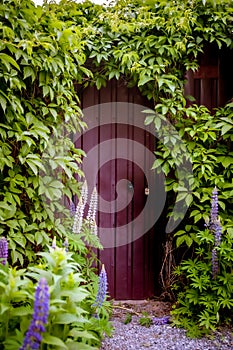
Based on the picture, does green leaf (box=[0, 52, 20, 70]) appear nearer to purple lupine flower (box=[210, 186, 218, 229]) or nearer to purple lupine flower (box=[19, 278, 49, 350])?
purple lupine flower (box=[19, 278, 49, 350])

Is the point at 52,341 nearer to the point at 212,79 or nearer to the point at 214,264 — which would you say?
the point at 214,264

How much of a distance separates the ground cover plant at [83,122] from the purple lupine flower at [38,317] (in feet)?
1.97

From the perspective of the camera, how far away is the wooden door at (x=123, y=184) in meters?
3.21

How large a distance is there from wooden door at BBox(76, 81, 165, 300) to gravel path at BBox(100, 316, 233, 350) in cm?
65

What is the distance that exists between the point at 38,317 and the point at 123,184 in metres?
2.10

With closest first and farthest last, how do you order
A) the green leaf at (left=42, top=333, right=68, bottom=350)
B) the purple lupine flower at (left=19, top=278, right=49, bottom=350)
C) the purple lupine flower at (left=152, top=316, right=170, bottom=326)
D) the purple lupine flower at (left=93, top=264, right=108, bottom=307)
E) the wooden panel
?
the purple lupine flower at (left=19, top=278, right=49, bottom=350) < the green leaf at (left=42, top=333, right=68, bottom=350) < the purple lupine flower at (left=93, top=264, right=108, bottom=307) < the purple lupine flower at (left=152, top=316, right=170, bottom=326) < the wooden panel

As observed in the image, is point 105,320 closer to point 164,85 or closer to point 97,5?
point 164,85

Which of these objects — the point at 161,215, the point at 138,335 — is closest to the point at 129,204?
the point at 161,215

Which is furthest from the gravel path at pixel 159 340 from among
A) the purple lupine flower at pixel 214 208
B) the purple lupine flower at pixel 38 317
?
the purple lupine flower at pixel 38 317

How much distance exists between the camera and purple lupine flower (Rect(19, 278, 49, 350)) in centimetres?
123

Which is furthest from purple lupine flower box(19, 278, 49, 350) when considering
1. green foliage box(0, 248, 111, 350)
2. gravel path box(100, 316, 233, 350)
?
gravel path box(100, 316, 233, 350)

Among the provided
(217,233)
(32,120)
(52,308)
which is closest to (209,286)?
(217,233)

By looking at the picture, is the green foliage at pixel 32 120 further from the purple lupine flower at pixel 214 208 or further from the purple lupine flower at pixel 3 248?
the purple lupine flower at pixel 214 208

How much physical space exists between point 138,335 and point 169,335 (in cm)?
22
